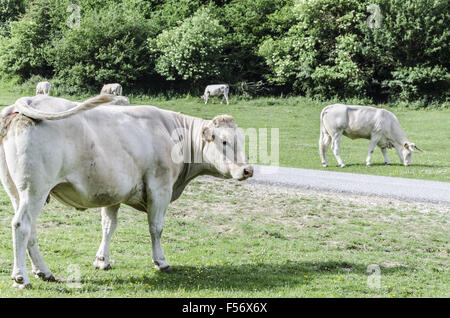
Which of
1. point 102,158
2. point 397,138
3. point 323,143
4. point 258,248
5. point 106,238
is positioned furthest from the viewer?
point 397,138

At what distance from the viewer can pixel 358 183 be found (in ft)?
48.6

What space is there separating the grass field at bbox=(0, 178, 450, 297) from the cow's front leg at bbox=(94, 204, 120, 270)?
15 centimetres

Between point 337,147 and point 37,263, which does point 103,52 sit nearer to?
point 337,147

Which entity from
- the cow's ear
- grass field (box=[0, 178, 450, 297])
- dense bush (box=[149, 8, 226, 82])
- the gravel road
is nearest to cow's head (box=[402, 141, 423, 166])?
the gravel road

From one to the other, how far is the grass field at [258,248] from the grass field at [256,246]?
0.05ft

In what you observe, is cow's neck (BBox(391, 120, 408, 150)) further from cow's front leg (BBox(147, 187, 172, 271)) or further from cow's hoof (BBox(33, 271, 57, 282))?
cow's hoof (BBox(33, 271, 57, 282))

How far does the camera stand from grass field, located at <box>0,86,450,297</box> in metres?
6.45

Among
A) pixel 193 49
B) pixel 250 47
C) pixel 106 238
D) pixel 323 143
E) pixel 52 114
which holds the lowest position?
pixel 323 143

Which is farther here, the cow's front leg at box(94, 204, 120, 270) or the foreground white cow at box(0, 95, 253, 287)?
the cow's front leg at box(94, 204, 120, 270)

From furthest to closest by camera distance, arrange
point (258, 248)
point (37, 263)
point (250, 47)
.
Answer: point (250, 47), point (258, 248), point (37, 263)

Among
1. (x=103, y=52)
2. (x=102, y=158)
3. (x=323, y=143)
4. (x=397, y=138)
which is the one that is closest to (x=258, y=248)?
(x=102, y=158)

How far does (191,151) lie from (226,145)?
2.01 feet

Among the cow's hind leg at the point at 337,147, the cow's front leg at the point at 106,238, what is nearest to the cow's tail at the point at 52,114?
the cow's front leg at the point at 106,238

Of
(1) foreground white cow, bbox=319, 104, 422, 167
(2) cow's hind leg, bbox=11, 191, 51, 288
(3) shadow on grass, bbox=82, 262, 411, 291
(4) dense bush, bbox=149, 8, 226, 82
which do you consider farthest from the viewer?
(4) dense bush, bbox=149, 8, 226, 82
